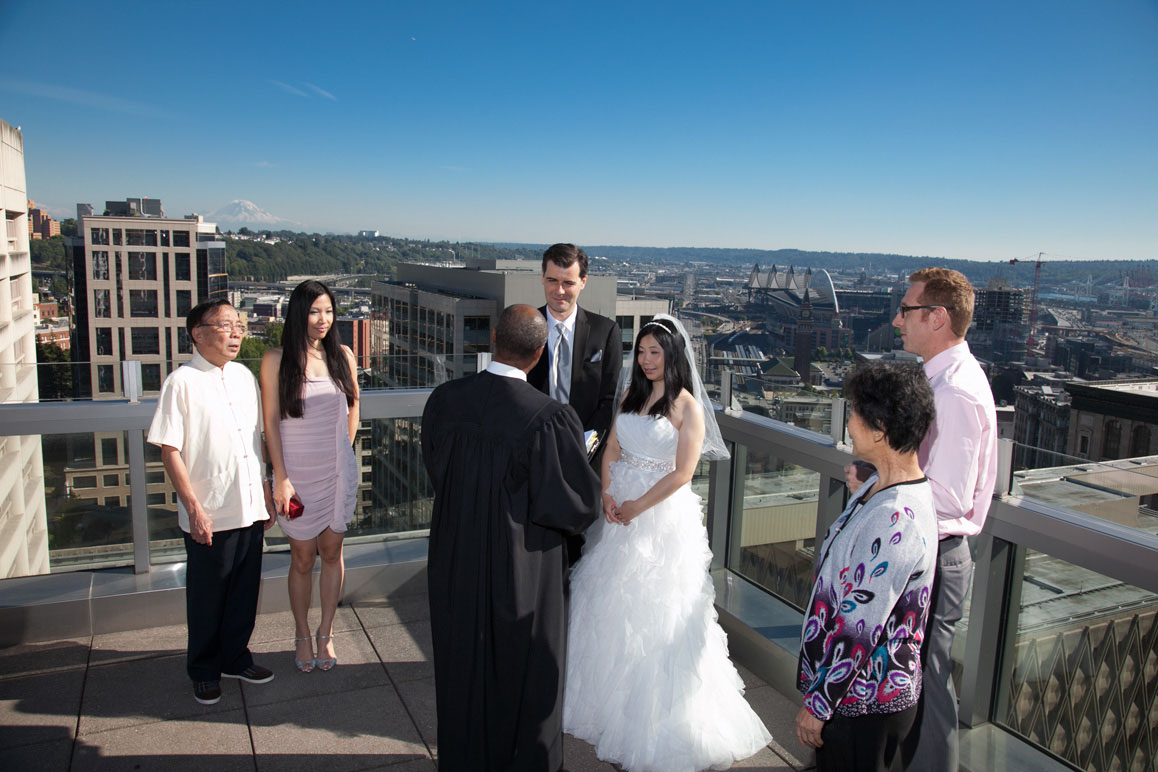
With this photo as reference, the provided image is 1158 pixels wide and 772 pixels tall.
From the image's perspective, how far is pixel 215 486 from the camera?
2.81m

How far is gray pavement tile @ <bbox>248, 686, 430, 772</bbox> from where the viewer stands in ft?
8.16

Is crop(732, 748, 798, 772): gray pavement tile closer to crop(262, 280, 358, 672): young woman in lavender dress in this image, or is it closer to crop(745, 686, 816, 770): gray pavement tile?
crop(745, 686, 816, 770): gray pavement tile

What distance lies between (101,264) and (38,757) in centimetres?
6362

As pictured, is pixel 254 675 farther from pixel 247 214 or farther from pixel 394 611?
pixel 247 214

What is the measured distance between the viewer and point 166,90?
9125 cm

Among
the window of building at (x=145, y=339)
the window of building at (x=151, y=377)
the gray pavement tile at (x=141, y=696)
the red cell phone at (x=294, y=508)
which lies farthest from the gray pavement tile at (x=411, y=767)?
the window of building at (x=145, y=339)

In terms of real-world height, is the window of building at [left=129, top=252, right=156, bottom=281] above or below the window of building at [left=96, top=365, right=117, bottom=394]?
above

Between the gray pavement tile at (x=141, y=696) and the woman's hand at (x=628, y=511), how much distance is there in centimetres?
184

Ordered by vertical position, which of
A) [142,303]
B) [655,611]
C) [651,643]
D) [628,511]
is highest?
[628,511]

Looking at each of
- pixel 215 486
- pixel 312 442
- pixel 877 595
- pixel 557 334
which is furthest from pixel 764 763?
pixel 215 486

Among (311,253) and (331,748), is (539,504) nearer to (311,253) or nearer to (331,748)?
(331,748)

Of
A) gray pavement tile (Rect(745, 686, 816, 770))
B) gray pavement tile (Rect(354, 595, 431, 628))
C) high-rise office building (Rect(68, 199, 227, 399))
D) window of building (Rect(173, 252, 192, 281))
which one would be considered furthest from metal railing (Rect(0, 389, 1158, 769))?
window of building (Rect(173, 252, 192, 281))

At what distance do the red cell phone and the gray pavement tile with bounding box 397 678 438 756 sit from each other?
909 mm

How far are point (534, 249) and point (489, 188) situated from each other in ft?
117
